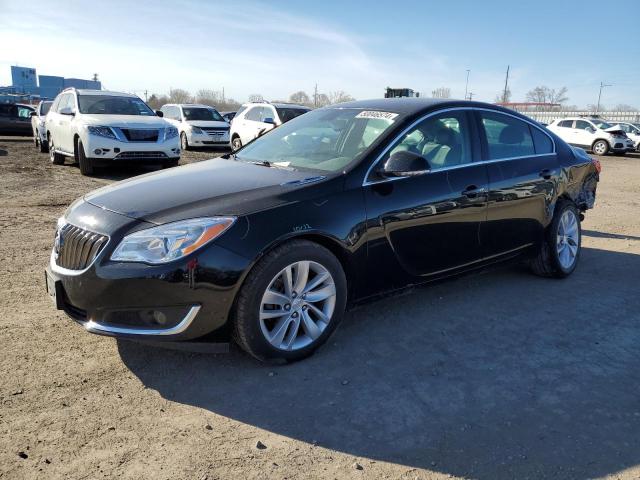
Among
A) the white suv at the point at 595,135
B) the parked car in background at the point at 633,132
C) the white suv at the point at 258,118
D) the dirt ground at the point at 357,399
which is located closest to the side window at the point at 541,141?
the dirt ground at the point at 357,399

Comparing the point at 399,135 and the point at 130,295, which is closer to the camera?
the point at 130,295

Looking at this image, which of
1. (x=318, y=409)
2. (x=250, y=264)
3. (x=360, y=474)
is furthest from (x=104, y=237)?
(x=360, y=474)

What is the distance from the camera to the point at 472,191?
4336mm

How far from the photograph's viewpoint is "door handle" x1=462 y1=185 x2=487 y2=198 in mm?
4285

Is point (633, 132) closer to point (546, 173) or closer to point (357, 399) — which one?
point (546, 173)

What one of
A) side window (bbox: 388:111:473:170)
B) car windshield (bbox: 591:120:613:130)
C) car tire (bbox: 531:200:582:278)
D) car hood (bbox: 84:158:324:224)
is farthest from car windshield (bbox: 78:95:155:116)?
car windshield (bbox: 591:120:613:130)

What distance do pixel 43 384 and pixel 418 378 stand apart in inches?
85.3

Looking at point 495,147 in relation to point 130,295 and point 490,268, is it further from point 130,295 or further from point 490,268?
point 130,295

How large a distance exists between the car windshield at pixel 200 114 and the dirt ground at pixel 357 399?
15.8 meters

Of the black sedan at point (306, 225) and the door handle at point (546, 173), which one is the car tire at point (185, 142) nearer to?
the black sedan at point (306, 225)

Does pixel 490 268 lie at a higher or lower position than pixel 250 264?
lower

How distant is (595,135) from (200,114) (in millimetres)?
18564

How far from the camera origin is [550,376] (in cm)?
338

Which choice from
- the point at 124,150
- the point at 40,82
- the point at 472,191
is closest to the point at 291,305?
the point at 472,191
